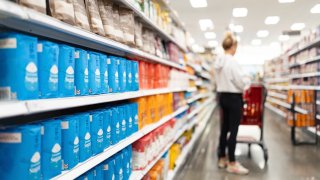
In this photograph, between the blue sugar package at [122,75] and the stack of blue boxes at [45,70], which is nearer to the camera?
the stack of blue boxes at [45,70]

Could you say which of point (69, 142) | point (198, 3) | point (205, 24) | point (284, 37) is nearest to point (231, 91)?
point (69, 142)

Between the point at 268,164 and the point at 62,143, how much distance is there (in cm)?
379

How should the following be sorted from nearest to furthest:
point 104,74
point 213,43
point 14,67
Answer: point 14,67
point 104,74
point 213,43

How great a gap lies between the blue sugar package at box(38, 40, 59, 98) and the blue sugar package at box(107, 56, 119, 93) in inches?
25.3

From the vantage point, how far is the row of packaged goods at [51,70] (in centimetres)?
103

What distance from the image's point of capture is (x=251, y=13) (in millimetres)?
11070

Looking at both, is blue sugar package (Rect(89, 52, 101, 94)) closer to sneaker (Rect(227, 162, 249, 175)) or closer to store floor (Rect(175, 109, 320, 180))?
store floor (Rect(175, 109, 320, 180))

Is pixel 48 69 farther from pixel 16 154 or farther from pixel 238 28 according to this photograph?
pixel 238 28

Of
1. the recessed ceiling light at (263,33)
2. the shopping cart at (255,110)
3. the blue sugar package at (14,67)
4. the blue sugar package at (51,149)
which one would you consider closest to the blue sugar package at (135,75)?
the blue sugar package at (51,149)

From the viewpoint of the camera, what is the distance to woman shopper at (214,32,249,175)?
389cm

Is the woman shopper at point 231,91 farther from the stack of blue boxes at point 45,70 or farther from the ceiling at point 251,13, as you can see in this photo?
the ceiling at point 251,13

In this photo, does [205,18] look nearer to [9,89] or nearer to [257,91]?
[257,91]

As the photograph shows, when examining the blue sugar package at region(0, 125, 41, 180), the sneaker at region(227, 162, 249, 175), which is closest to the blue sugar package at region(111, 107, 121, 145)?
the blue sugar package at region(0, 125, 41, 180)

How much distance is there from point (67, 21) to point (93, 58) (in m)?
0.31
